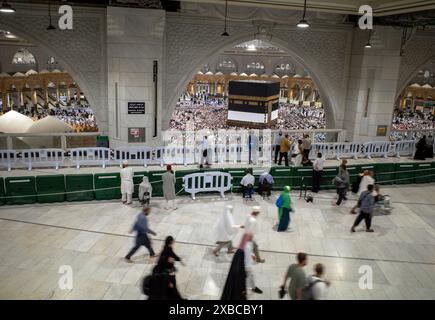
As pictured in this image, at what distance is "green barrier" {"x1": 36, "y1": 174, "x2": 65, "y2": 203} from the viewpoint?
999 cm

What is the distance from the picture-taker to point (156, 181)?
419 inches

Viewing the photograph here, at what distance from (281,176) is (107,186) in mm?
4939

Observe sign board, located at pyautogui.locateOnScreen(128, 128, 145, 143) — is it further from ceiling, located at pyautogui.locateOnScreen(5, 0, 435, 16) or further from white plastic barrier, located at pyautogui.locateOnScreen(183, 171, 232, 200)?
ceiling, located at pyautogui.locateOnScreen(5, 0, 435, 16)

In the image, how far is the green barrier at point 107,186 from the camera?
10328 mm

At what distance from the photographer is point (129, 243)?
317 inches

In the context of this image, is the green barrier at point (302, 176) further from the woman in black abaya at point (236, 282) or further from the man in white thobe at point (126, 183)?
the woman in black abaya at point (236, 282)

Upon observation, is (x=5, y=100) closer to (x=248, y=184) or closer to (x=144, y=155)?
(x=144, y=155)

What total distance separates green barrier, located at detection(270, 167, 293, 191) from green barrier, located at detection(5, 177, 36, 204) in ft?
21.2

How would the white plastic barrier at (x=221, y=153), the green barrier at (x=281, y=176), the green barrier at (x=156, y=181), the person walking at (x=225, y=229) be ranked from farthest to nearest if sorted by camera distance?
→ the white plastic barrier at (x=221, y=153) → the green barrier at (x=281, y=176) → the green barrier at (x=156, y=181) → the person walking at (x=225, y=229)

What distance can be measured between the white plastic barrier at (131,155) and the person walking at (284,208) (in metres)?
5.91

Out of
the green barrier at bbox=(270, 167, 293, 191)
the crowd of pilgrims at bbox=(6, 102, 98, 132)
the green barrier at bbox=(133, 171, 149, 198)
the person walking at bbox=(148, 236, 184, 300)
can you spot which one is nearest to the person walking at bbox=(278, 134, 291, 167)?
the green barrier at bbox=(270, 167, 293, 191)

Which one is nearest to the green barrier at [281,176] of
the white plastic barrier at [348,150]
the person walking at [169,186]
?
the person walking at [169,186]
